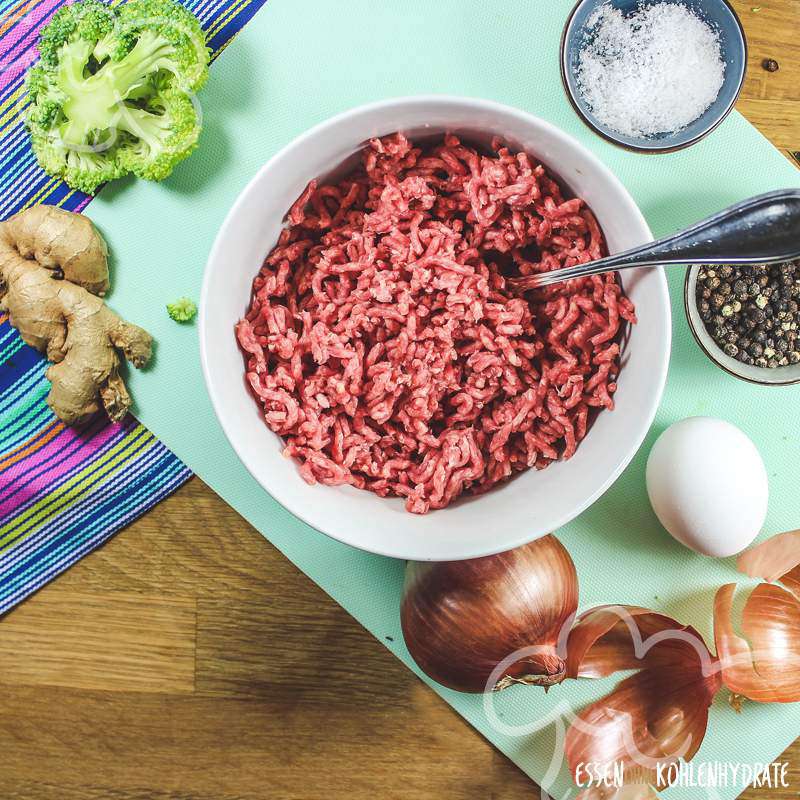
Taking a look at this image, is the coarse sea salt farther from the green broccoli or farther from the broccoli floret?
the broccoli floret

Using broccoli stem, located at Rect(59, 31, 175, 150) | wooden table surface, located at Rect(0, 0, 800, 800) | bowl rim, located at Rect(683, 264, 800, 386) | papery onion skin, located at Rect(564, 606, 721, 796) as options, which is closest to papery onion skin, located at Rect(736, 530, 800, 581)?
papery onion skin, located at Rect(564, 606, 721, 796)

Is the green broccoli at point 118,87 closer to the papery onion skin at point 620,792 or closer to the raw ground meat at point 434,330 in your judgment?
the raw ground meat at point 434,330

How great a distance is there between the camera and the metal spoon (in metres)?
1.31

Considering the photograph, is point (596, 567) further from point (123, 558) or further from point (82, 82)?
point (82, 82)

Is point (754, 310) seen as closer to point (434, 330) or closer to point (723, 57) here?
point (723, 57)

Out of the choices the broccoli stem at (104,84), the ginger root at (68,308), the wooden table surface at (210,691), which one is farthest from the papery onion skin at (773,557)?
the broccoli stem at (104,84)

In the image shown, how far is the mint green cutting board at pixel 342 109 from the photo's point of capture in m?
1.67

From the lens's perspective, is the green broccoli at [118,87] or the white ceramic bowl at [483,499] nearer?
the white ceramic bowl at [483,499]

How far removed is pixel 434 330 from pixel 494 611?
58 centimetres

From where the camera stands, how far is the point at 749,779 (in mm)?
1731

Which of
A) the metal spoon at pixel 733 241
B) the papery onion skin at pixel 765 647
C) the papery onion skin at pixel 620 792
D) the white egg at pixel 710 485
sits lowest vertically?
the papery onion skin at pixel 620 792

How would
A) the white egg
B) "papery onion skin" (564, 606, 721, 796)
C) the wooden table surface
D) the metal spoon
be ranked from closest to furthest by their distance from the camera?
the metal spoon
the white egg
"papery onion skin" (564, 606, 721, 796)
the wooden table surface

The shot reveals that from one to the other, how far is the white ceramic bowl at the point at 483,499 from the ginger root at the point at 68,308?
0.35 metres

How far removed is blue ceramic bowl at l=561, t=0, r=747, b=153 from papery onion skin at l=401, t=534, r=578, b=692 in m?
0.81
